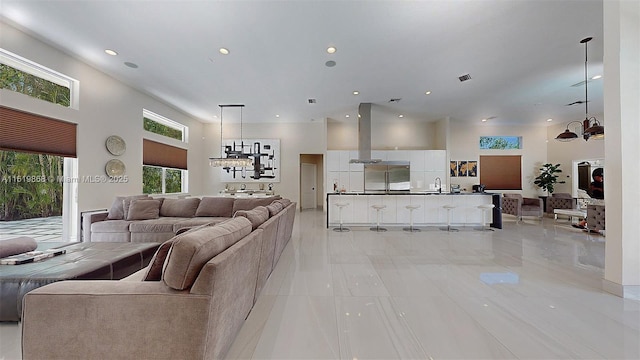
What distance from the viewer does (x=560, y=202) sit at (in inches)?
295

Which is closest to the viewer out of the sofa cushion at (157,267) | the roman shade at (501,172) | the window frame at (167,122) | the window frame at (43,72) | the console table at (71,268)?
the sofa cushion at (157,267)

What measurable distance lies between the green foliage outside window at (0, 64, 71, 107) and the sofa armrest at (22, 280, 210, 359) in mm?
4427

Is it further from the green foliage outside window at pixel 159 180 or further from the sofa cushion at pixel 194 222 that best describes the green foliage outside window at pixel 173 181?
the sofa cushion at pixel 194 222

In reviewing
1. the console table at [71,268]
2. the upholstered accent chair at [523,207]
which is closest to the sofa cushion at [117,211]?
the console table at [71,268]

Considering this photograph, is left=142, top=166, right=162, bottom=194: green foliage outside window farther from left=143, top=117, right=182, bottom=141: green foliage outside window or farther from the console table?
the console table

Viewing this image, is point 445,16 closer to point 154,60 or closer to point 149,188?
point 154,60

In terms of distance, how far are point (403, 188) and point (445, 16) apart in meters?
A: 5.64

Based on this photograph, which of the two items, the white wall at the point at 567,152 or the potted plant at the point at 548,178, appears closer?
the white wall at the point at 567,152

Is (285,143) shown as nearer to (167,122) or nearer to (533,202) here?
(167,122)

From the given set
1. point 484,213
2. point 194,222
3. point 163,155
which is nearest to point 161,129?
point 163,155

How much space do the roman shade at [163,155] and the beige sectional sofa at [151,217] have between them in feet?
6.78

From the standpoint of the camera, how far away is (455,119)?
26.9 feet

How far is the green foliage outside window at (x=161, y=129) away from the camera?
633 centimetres

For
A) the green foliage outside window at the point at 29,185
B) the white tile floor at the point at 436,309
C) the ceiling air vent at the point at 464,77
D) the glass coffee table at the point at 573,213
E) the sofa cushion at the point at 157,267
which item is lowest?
the white tile floor at the point at 436,309
